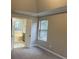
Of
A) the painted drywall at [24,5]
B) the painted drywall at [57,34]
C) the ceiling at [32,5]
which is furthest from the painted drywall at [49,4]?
the painted drywall at [57,34]

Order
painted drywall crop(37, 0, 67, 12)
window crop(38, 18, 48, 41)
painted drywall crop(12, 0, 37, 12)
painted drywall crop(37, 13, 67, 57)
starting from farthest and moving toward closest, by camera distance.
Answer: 1. window crop(38, 18, 48, 41)
2. painted drywall crop(12, 0, 37, 12)
3. painted drywall crop(37, 13, 67, 57)
4. painted drywall crop(37, 0, 67, 12)

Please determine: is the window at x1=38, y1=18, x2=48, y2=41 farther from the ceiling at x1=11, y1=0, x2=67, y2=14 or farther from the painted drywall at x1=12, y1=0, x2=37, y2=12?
the painted drywall at x1=12, y1=0, x2=37, y2=12

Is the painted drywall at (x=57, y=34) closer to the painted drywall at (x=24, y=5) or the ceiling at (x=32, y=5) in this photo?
the ceiling at (x=32, y=5)

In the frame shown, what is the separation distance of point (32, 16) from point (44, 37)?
1.78 meters

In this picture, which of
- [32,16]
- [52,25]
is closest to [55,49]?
[52,25]

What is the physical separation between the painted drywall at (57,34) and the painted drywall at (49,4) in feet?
1.86

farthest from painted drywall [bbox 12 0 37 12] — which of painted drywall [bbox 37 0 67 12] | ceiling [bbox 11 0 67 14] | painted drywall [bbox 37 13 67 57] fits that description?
painted drywall [bbox 37 13 67 57]

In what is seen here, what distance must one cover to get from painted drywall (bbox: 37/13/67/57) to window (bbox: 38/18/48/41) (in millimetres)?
445

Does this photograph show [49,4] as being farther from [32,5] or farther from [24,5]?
[24,5]

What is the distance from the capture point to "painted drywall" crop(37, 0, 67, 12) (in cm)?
404

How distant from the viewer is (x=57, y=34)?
511 centimetres

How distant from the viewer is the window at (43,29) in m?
6.48

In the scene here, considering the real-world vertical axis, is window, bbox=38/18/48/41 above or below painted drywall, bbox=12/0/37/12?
below
